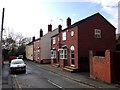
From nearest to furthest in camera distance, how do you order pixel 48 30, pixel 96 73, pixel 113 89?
pixel 113 89 → pixel 96 73 → pixel 48 30

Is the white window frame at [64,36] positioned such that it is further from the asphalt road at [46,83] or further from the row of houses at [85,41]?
the asphalt road at [46,83]

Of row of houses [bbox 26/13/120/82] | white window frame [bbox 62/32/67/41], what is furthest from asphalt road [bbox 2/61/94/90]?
white window frame [bbox 62/32/67/41]

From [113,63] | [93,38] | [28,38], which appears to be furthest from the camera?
[28,38]

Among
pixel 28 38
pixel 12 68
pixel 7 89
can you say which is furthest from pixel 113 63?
pixel 28 38

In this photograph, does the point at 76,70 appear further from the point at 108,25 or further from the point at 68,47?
the point at 108,25

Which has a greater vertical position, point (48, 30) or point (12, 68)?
point (48, 30)

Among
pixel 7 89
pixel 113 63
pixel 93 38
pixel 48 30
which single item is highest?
pixel 48 30

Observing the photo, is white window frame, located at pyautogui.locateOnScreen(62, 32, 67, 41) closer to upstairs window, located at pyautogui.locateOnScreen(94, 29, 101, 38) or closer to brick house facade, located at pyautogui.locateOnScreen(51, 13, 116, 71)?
brick house facade, located at pyautogui.locateOnScreen(51, 13, 116, 71)

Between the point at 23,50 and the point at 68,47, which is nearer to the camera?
the point at 68,47

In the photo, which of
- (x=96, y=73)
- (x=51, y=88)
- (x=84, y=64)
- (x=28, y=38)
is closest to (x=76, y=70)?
(x=84, y=64)

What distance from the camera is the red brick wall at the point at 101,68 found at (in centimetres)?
1897

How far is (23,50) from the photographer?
275 feet

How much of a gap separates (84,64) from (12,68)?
9.25 meters

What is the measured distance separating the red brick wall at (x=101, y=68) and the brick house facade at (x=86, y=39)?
736 cm
